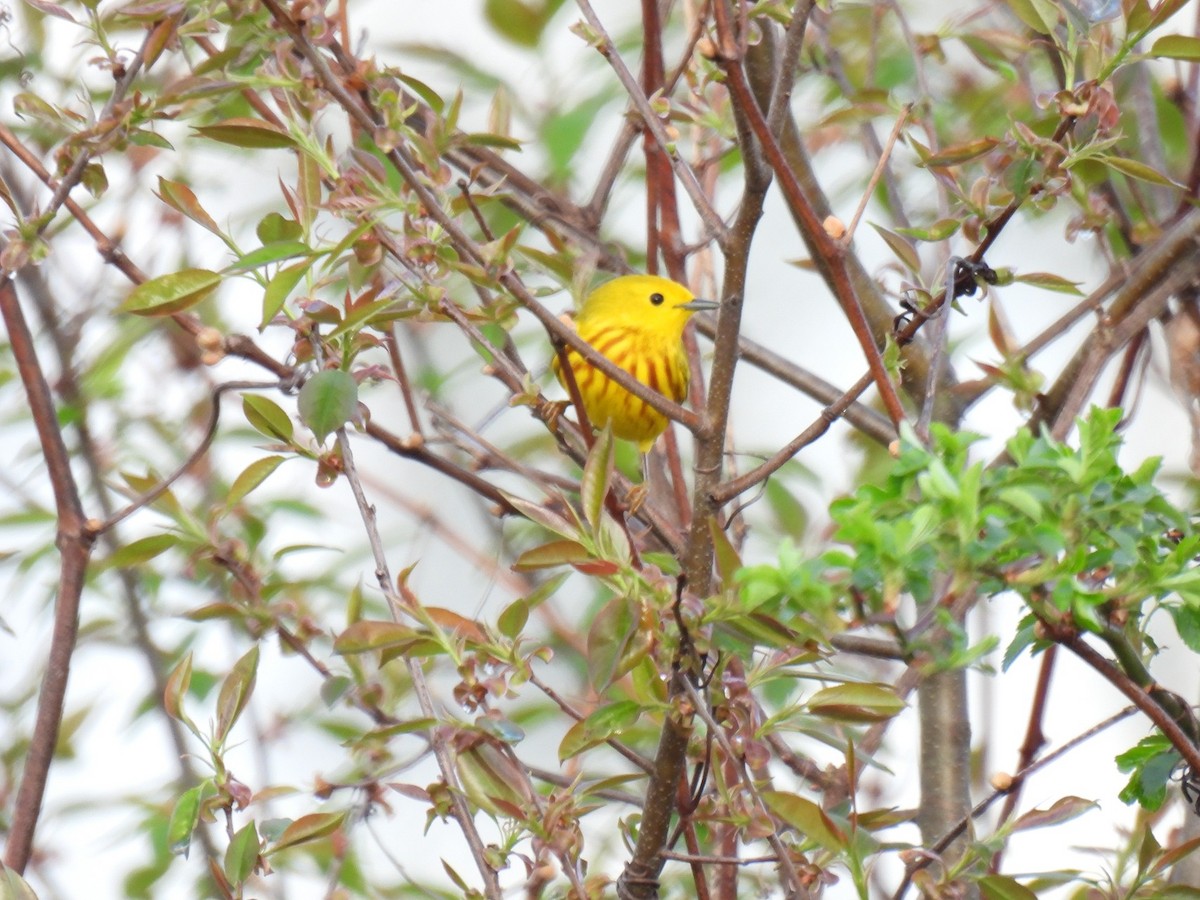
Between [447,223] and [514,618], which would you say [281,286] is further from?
[514,618]

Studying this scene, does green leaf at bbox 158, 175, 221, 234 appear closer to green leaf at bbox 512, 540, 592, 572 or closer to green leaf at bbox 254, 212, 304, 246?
green leaf at bbox 254, 212, 304, 246

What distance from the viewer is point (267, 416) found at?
1315 millimetres

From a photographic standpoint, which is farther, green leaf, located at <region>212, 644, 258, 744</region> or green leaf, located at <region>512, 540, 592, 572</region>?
green leaf, located at <region>212, 644, 258, 744</region>

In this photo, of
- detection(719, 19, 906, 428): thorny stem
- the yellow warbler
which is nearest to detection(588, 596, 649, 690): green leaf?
detection(719, 19, 906, 428): thorny stem

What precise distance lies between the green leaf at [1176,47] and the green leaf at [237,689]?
2.95ft

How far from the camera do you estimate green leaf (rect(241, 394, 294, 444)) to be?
1.31 m

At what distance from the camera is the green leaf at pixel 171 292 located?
1.17 m

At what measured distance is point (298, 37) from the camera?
1.05 metres

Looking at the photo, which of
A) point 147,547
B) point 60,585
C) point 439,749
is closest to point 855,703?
point 439,749

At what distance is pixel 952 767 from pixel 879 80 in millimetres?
1143

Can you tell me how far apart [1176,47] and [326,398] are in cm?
73

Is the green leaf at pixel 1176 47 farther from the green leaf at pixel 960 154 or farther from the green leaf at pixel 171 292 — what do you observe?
the green leaf at pixel 171 292

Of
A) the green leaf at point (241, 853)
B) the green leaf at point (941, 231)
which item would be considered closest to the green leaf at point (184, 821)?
the green leaf at point (241, 853)

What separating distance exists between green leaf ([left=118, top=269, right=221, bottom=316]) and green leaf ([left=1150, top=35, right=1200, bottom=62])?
75 cm
